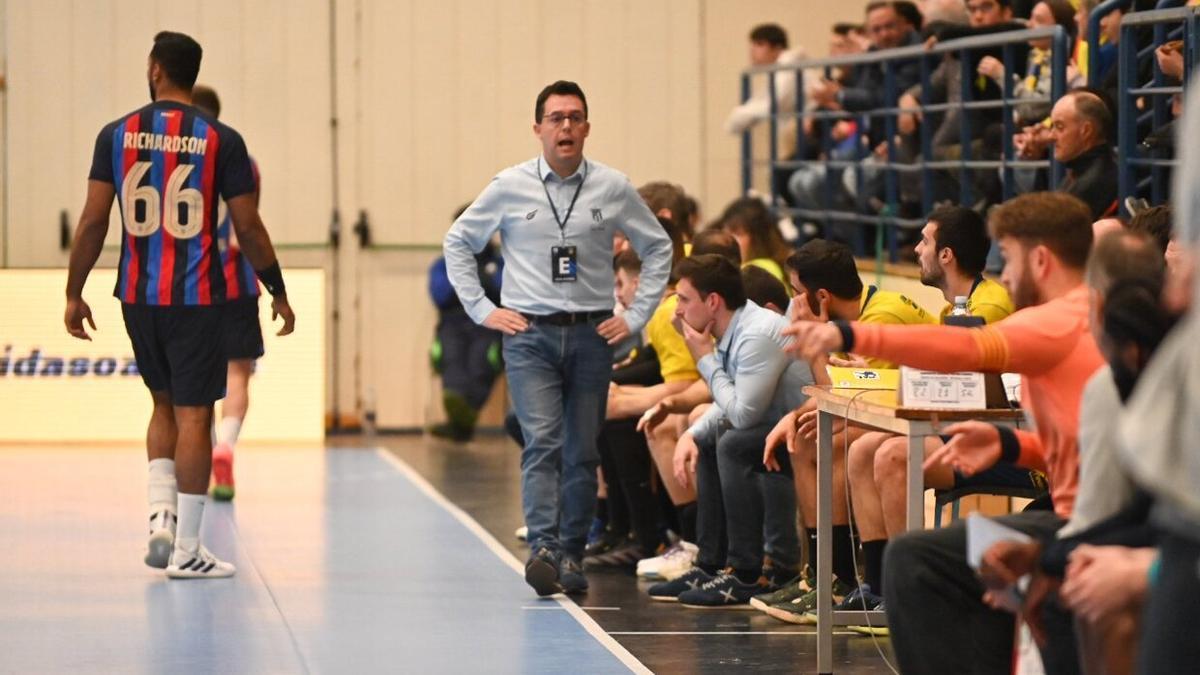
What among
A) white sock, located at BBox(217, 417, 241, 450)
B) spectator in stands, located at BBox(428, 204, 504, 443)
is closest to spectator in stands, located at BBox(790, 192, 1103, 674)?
white sock, located at BBox(217, 417, 241, 450)

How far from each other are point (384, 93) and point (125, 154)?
6.20 m

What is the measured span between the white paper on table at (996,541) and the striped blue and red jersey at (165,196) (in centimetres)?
364

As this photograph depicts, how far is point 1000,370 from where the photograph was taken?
13.5 ft

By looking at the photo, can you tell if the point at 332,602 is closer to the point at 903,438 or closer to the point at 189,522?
the point at 189,522

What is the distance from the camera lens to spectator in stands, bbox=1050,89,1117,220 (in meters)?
7.01

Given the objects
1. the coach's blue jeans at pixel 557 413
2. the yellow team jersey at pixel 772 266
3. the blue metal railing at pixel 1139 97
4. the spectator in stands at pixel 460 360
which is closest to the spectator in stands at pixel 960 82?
the yellow team jersey at pixel 772 266

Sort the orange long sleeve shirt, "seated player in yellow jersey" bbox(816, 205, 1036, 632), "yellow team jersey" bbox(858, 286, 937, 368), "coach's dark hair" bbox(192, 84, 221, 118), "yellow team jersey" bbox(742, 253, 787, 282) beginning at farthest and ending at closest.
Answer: "coach's dark hair" bbox(192, 84, 221, 118) → "yellow team jersey" bbox(742, 253, 787, 282) → "yellow team jersey" bbox(858, 286, 937, 368) → "seated player in yellow jersey" bbox(816, 205, 1036, 632) → the orange long sleeve shirt

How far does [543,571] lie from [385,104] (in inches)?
268

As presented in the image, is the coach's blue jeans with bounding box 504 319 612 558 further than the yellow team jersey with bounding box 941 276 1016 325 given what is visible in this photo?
Yes

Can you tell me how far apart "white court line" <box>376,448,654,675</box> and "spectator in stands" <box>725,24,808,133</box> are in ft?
9.82

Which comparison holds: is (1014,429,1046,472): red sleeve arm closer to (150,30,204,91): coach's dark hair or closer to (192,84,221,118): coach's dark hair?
(150,30,204,91): coach's dark hair

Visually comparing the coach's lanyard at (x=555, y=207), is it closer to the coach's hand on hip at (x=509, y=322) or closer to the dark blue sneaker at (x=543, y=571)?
the coach's hand on hip at (x=509, y=322)

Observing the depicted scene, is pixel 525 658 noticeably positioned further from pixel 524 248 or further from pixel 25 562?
pixel 25 562

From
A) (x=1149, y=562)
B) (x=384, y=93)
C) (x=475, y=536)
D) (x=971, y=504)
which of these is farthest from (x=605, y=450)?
(x=384, y=93)
